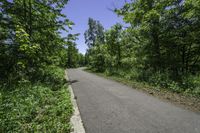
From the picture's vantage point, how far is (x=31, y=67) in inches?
430

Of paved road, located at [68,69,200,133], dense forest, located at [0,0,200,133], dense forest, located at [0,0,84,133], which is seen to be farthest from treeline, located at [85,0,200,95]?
dense forest, located at [0,0,84,133]

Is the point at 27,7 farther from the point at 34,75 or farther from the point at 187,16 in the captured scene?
the point at 187,16

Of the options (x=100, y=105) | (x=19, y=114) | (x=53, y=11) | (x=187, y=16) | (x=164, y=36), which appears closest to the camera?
(x=19, y=114)

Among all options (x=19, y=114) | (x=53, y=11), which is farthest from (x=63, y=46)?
(x=19, y=114)

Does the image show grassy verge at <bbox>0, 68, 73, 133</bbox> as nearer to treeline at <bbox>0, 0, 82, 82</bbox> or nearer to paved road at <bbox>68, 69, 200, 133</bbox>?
paved road at <bbox>68, 69, 200, 133</bbox>

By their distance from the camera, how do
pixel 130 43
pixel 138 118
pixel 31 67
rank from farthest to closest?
pixel 130 43 < pixel 31 67 < pixel 138 118

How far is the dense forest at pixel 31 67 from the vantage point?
4.49m

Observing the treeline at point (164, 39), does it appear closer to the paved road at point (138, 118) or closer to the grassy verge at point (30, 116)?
the paved road at point (138, 118)

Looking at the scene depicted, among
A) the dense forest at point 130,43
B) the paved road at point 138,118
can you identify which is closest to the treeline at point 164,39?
the dense forest at point 130,43

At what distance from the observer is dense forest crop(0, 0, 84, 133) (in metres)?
4.49

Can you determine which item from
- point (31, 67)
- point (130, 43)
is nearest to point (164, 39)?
point (130, 43)

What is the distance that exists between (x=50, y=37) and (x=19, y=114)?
31.9ft

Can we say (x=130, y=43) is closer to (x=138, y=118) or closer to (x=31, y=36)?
(x=31, y=36)

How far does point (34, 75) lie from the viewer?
10.9m
